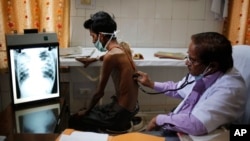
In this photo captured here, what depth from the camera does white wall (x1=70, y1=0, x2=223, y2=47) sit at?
257 centimetres

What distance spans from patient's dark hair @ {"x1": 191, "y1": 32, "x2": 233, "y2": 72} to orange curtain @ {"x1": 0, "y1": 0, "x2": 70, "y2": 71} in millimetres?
1409

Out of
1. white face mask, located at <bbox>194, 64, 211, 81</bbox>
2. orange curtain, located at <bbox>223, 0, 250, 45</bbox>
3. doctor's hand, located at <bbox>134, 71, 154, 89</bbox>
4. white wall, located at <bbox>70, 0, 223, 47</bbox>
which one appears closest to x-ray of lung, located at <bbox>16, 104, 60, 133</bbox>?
doctor's hand, located at <bbox>134, 71, 154, 89</bbox>

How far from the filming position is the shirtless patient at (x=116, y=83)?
1.81 meters

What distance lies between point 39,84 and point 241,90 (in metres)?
1.11

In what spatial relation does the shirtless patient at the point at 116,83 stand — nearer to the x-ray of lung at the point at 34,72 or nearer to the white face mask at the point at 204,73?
the x-ray of lung at the point at 34,72

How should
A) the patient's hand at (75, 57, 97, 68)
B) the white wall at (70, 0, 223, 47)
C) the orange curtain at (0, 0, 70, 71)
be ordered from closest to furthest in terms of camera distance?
the patient's hand at (75, 57, 97, 68), the orange curtain at (0, 0, 70, 71), the white wall at (70, 0, 223, 47)

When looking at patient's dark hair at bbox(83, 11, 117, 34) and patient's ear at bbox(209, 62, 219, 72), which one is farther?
patient's dark hair at bbox(83, 11, 117, 34)

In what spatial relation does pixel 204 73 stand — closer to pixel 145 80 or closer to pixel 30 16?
pixel 145 80

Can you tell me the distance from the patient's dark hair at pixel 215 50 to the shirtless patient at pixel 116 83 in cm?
68

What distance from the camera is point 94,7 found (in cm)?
254

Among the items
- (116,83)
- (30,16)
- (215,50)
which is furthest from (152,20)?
(215,50)

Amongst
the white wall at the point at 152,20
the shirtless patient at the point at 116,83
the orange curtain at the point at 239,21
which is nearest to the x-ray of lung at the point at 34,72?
the shirtless patient at the point at 116,83

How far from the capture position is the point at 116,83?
1.93 metres

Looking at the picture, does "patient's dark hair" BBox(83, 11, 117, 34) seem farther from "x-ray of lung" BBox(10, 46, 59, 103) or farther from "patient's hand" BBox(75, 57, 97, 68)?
"x-ray of lung" BBox(10, 46, 59, 103)
